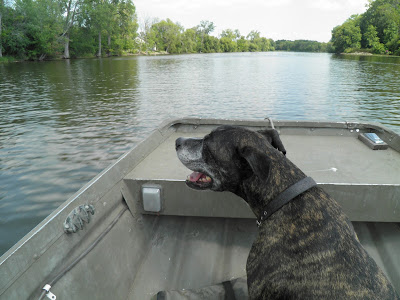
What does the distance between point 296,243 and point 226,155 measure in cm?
95

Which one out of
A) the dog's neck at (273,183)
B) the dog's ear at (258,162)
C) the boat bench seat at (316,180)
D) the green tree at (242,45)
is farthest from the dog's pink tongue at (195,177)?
the green tree at (242,45)

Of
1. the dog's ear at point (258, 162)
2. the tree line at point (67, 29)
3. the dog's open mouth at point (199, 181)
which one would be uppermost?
the tree line at point (67, 29)

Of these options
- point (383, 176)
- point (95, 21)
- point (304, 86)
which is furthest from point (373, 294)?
point (95, 21)

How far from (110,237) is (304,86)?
25.8 metres

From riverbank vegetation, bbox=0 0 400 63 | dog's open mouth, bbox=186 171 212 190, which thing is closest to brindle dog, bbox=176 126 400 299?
dog's open mouth, bbox=186 171 212 190

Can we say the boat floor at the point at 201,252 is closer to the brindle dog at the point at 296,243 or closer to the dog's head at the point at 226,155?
the dog's head at the point at 226,155

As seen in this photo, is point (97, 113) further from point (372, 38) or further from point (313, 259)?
point (372, 38)

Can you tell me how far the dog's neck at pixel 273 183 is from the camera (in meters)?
2.30

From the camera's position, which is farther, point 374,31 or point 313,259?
point 374,31

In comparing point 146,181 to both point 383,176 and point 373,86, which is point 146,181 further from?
point 373,86

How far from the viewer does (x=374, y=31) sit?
10338cm

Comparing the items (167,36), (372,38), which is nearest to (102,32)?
(167,36)

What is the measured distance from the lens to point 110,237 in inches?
119

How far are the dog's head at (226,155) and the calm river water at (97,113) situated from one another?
4.75 m
